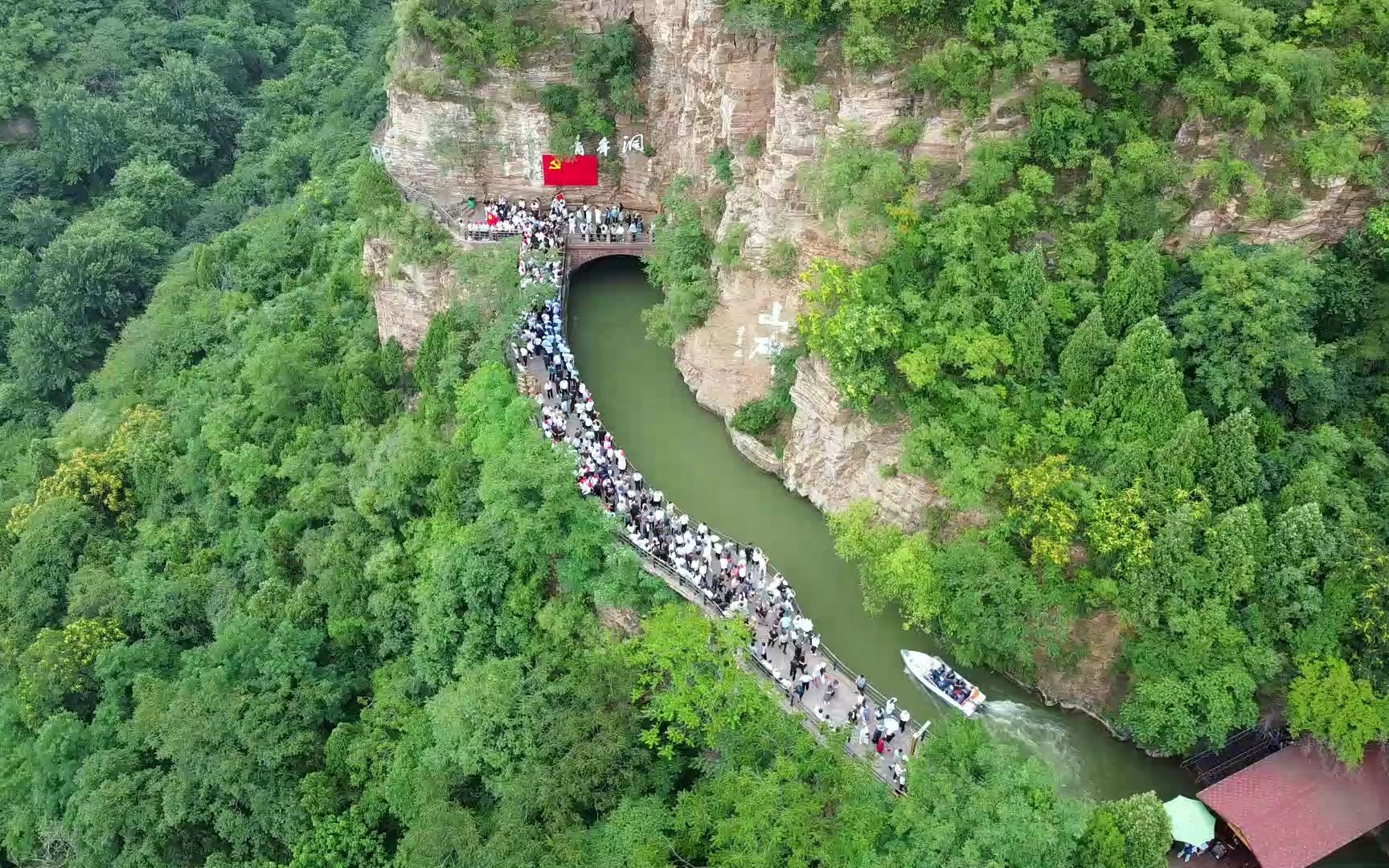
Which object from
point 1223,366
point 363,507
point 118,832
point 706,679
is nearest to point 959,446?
point 1223,366

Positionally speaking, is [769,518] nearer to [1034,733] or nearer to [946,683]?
[946,683]

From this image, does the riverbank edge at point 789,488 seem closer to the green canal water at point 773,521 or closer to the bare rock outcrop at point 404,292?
the green canal water at point 773,521

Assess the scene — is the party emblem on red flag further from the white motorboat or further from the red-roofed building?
the red-roofed building

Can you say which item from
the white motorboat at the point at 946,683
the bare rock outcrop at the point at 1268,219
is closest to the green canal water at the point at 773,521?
the white motorboat at the point at 946,683

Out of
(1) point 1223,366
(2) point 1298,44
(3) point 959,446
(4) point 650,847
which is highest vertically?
(2) point 1298,44

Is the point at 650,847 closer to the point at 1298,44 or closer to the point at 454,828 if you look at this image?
the point at 454,828

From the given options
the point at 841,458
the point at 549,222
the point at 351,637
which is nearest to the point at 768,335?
the point at 841,458
